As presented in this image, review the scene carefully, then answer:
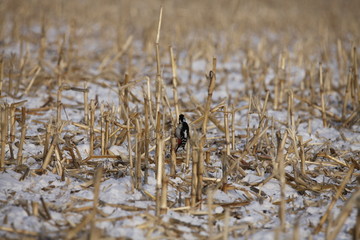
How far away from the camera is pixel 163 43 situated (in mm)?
7336

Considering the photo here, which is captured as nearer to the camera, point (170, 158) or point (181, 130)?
point (170, 158)

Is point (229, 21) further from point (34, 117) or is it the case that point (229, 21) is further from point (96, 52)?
point (34, 117)

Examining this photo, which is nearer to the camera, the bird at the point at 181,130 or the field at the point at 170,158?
the field at the point at 170,158

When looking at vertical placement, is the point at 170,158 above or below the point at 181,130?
below

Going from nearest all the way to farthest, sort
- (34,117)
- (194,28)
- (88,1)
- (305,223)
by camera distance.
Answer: (305,223)
(34,117)
(194,28)
(88,1)

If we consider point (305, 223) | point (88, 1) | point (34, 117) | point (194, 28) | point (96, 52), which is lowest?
point (305, 223)

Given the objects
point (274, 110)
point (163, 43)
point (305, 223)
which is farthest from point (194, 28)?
point (305, 223)

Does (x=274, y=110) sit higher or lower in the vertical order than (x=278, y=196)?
higher

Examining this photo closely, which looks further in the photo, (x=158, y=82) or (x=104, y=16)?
(x=104, y=16)

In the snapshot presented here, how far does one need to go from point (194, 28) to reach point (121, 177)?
6.39 m

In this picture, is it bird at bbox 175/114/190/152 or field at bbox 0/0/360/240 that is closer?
field at bbox 0/0/360/240

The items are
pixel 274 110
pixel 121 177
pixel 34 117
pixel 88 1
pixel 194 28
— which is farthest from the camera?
pixel 88 1

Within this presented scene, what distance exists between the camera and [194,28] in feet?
29.1

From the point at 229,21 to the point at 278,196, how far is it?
23.1 ft
